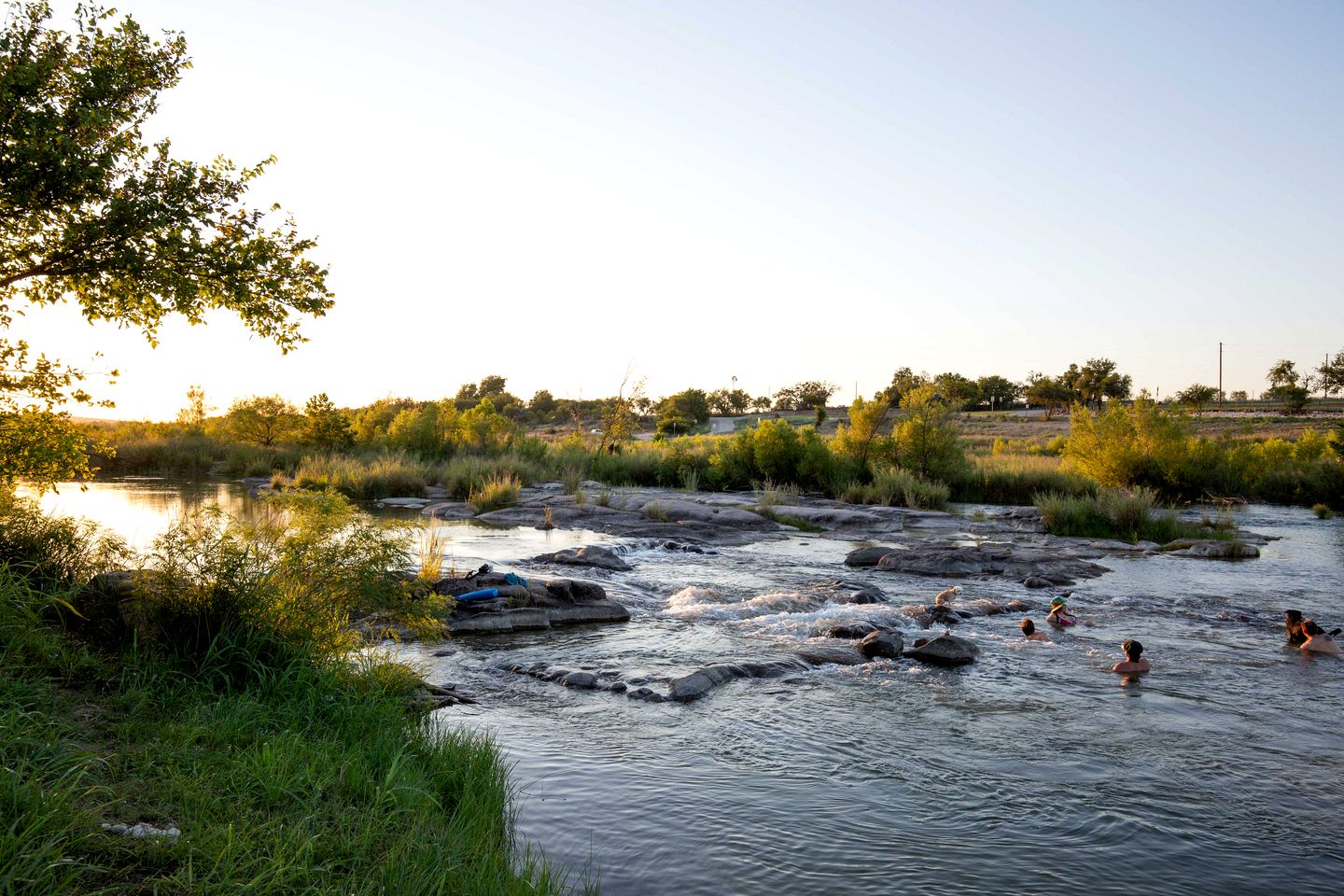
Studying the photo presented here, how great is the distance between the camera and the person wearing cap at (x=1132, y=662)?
8.45m

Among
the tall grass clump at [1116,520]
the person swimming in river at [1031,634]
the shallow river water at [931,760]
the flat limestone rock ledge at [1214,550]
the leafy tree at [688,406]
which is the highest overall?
the leafy tree at [688,406]

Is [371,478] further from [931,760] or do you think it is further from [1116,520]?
[931,760]

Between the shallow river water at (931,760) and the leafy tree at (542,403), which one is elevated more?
the leafy tree at (542,403)

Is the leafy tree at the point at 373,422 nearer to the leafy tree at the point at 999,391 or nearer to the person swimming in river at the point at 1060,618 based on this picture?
the person swimming in river at the point at 1060,618

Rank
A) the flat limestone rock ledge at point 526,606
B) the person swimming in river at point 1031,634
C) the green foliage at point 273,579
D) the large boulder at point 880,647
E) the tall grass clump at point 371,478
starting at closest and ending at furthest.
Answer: the green foliage at point 273,579
the large boulder at point 880,647
the person swimming in river at point 1031,634
the flat limestone rock ledge at point 526,606
the tall grass clump at point 371,478

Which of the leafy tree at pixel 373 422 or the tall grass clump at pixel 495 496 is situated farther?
the leafy tree at pixel 373 422

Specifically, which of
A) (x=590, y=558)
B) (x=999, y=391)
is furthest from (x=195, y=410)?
(x=999, y=391)

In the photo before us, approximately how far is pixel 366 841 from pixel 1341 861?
206 inches

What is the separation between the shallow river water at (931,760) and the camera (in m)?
4.69

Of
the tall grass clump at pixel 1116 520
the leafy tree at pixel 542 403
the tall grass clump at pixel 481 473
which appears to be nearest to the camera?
the tall grass clump at pixel 1116 520

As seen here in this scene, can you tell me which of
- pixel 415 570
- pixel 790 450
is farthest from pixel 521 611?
pixel 790 450

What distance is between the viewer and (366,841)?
3.63 meters

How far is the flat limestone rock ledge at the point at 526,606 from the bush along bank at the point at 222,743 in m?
3.22

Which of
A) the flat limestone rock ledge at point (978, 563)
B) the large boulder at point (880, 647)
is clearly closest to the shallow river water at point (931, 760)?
the large boulder at point (880, 647)
